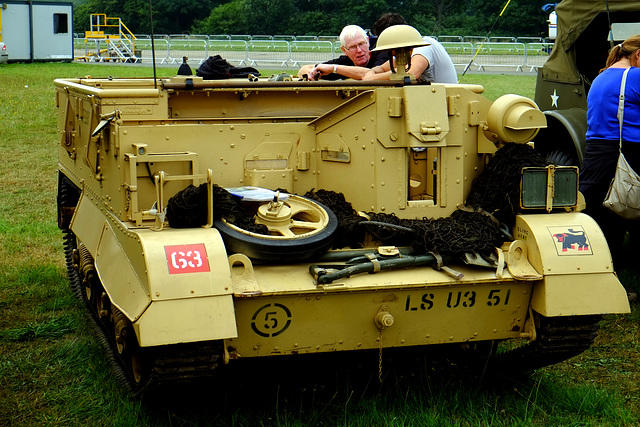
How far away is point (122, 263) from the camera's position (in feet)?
16.9

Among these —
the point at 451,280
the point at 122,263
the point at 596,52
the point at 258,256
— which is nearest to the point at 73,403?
the point at 122,263

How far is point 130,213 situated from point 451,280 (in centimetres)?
170

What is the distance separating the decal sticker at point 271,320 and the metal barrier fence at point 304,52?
23691mm

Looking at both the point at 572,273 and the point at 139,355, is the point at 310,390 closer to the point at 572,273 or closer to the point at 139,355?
the point at 139,355

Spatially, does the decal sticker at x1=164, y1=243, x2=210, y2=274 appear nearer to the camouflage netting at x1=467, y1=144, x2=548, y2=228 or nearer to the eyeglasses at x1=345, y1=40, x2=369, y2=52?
the camouflage netting at x1=467, y1=144, x2=548, y2=228

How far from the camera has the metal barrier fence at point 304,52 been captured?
31.2 meters

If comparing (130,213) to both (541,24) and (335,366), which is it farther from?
(541,24)

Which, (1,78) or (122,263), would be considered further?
(1,78)

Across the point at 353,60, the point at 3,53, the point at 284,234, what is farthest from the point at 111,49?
the point at 284,234

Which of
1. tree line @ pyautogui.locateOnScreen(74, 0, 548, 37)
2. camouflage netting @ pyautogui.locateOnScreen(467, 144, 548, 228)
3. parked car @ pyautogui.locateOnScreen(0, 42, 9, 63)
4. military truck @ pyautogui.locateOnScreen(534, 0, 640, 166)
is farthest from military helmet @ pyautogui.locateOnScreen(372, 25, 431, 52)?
parked car @ pyautogui.locateOnScreen(0, 42, 9, 63)

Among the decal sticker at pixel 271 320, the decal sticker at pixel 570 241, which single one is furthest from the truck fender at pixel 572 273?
the decal sticker at pixel 271 320

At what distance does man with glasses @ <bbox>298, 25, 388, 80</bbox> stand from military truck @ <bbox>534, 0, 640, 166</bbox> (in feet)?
5.56

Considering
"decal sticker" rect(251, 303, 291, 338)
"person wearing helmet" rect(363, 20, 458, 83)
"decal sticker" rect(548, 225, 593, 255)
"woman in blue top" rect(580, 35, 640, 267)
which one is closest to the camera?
"decal sticker" rect(251, 303, 291, 338)

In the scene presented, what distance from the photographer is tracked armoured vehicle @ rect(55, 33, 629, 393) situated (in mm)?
4734
